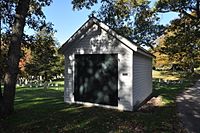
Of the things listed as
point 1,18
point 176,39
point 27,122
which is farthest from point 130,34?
point 27,122

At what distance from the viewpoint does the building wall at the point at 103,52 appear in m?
13.4

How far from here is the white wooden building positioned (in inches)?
532

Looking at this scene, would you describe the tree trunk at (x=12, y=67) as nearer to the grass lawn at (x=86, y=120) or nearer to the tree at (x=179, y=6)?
the grass lawn at (x=86, y=120)

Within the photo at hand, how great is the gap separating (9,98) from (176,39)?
15.2 meters

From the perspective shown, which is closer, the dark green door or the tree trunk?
the tree trunk

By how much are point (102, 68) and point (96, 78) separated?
2.20 ft

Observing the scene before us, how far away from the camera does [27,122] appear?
1030cm

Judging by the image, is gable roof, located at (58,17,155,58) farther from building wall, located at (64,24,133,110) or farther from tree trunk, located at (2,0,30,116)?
tree trunk, located at (2,0,30,116)

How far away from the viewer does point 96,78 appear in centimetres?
1450

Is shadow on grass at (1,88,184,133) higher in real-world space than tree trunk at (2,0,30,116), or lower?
lower

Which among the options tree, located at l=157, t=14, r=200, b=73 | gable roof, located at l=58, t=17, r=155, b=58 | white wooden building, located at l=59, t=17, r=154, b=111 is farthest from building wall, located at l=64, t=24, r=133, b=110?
tree, located at l=157, t=14, r=200, b=73

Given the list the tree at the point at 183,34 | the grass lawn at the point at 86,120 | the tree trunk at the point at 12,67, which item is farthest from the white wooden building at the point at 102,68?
the tree at the point at 183,34

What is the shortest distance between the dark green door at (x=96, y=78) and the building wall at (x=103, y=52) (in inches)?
10.6

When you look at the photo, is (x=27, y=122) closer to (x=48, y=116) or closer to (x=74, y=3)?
(x=48, y=116)
